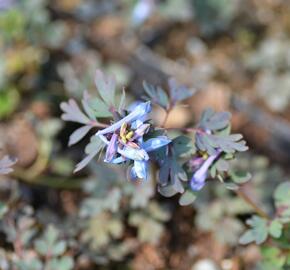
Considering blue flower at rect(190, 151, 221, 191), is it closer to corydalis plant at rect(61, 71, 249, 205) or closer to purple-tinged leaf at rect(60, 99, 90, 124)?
corydalis plant at rect(61, 71, 249, 205)

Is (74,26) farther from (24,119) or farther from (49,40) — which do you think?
(24,119)

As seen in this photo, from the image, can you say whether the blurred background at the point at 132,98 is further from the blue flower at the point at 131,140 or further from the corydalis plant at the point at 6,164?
the blue flower at the point at 131,140

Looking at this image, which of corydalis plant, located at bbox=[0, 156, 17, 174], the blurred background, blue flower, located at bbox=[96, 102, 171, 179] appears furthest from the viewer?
the blurred background

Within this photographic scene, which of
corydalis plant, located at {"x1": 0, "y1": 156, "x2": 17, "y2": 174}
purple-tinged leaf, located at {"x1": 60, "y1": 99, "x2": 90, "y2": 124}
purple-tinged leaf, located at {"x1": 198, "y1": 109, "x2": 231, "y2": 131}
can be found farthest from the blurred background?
purple-tinged leaf, located at {"x1": 198, "y1": 109, "x2": 231, "y2": 131}

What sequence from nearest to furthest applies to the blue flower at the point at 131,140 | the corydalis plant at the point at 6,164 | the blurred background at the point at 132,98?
the blue flower at the point at 131,140, the corydalis plant at the point at 6,164, the blurred background at the point at 132,98

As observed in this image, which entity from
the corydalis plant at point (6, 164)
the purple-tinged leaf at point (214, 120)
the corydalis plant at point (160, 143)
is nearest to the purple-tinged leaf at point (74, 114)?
the corydalis plant at point (160, 143)

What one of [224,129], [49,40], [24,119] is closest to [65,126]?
[24,119]

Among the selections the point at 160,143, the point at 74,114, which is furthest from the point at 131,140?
the point at 74,114
